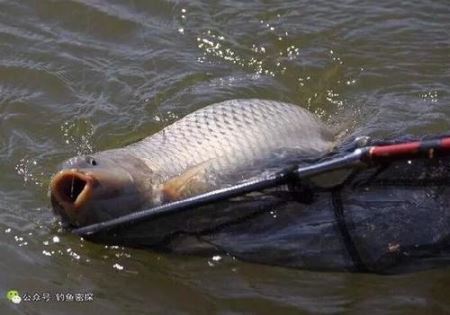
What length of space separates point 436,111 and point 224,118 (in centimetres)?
163

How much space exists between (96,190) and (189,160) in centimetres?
55

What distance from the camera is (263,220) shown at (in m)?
3.41

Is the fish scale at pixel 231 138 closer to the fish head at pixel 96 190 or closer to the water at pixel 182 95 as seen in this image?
the fish head at pixel 96 190

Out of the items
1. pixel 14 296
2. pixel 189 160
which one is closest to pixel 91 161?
pixel 189 160

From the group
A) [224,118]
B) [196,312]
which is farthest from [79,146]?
[196,312]

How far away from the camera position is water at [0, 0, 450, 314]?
3592 mm

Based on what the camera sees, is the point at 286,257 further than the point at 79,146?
No

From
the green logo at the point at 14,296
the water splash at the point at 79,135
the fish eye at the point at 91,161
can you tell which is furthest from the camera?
the water splash at the point at 79,135

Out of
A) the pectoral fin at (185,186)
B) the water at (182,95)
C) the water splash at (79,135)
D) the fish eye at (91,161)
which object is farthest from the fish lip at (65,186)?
the water splash at (79,135)

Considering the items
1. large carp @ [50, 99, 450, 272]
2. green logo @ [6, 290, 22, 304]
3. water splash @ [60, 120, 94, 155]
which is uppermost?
large carp @ [50, 99, 450, 272]

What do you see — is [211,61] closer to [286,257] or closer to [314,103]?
[314,103]

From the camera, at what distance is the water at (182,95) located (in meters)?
3.59

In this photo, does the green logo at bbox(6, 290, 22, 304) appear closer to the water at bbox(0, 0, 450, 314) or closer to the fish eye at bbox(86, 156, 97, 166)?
the water at bbox(0, 0, 450, 314)

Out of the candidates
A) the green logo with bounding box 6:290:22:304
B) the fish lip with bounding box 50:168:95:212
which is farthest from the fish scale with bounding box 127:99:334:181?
the green logo with bounding box 6:290:22:304
